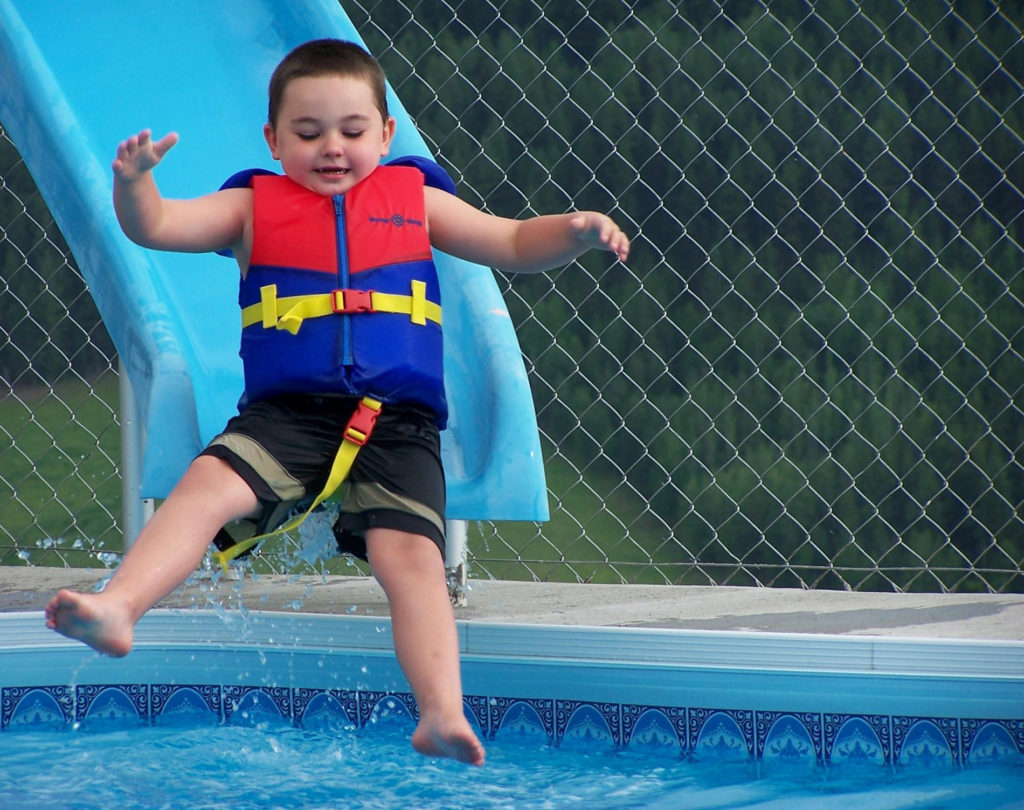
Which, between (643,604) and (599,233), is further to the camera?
(643,604)

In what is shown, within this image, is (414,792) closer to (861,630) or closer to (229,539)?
(229,539)


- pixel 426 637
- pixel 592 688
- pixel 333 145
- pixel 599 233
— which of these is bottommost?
pixel 592 688

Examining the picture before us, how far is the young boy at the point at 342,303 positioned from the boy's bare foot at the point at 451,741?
0.43ft

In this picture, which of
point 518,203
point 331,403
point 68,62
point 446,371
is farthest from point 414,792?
point 518,203

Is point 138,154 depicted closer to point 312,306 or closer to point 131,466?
point 312,306

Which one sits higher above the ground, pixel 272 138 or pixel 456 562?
pixel 272 138

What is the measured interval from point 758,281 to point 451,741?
231cm

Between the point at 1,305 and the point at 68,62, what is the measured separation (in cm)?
148

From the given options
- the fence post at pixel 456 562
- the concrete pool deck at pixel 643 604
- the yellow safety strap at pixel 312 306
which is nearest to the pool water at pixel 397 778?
the concrete pool deck at pixel 643 604

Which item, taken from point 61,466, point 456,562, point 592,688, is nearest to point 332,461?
point 592,688

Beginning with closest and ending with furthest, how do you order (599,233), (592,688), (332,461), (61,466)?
(599,233) < (332,461) < (592,688) < (61,466)

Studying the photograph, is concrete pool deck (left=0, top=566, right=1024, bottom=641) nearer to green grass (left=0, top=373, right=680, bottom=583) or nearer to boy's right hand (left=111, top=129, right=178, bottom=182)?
green grass (left=0, top=373, right=680, bottom=583)

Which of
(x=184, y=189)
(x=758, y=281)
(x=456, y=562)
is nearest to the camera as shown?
(x=456, y=562)

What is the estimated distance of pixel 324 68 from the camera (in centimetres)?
166
